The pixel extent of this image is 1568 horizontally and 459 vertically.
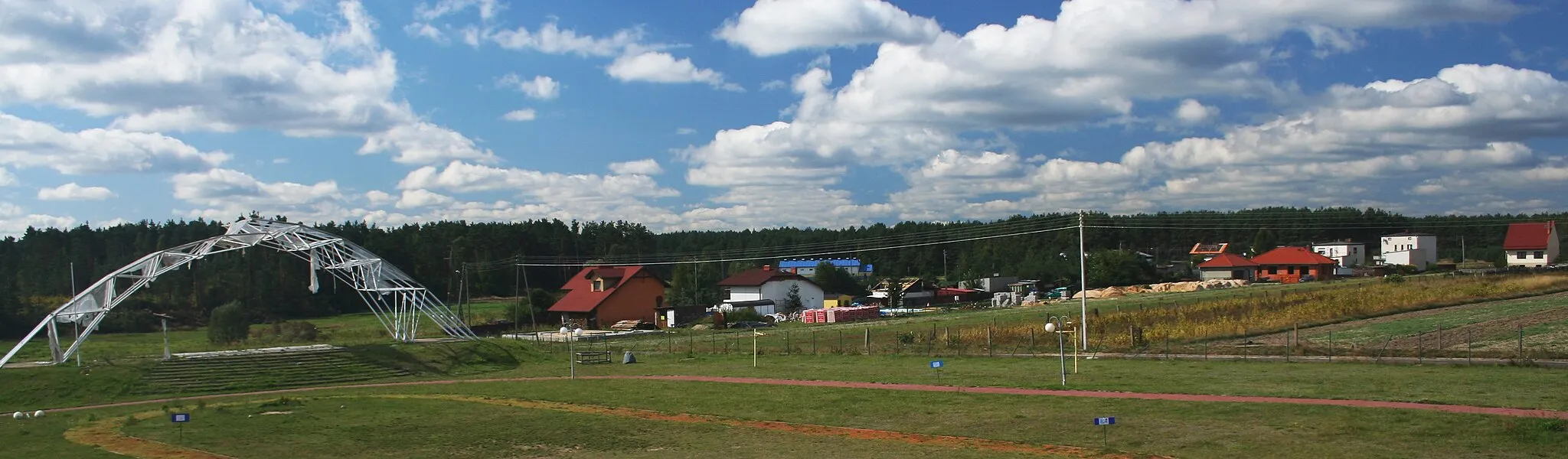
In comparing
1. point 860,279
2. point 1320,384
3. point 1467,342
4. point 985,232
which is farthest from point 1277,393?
point 985,232

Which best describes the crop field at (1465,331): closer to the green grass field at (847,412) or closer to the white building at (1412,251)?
the green grass field at (847,412)

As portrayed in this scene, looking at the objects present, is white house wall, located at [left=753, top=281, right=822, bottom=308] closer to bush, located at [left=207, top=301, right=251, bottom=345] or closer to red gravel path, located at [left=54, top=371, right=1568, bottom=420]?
bush, located at [left=207, top=301, right=251, bottom=345]

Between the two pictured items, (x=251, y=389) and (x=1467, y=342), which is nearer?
(x=1467, y=342)

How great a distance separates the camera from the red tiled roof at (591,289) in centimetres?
8125

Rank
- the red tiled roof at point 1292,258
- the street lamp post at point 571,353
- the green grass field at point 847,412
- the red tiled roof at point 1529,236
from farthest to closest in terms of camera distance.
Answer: the red tiled roof at point 1529,236, the red tiled roof at point 1292,258, the street lamp post at point 571,353, the green grass field at point 847,412

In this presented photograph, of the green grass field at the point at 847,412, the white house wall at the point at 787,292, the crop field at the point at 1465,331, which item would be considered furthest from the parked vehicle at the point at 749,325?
the crop field at the point at 1465,331

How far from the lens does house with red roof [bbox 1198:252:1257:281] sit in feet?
328

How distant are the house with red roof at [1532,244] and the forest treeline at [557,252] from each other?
11688 millimetres

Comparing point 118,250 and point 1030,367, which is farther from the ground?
point 118,250

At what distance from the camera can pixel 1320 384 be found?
2567 cm

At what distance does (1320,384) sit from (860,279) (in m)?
101

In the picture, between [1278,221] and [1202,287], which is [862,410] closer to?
[1202,287]

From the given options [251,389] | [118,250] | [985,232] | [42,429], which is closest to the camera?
[42,429]

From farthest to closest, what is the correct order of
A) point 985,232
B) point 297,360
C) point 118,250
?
point 985,232
point 118,250
point 297,360
